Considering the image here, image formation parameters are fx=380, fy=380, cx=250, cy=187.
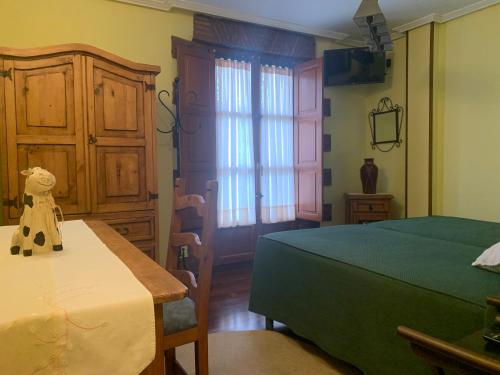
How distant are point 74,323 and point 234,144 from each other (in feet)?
10.6

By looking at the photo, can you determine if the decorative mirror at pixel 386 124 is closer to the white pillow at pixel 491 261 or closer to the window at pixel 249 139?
the window at pixel 249 139

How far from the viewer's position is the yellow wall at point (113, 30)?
2973mm

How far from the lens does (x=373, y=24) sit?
2.56m

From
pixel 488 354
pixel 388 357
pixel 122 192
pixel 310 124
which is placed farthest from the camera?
pixel 310 124

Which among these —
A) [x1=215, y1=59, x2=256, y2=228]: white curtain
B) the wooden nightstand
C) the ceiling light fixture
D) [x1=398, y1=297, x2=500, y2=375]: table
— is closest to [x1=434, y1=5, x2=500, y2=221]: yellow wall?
the wooden nightstand

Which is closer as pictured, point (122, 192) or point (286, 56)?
point (122, 192)

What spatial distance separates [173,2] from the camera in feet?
11.2

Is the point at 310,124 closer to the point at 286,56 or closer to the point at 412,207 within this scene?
the point at 286,56

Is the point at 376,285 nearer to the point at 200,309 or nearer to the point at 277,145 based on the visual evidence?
the point at 200,309

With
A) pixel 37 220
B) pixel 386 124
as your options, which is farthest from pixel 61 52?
pixel 386 124

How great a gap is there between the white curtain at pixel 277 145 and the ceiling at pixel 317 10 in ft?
1.68

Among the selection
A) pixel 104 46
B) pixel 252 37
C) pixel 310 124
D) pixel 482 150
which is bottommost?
pixel 482 150

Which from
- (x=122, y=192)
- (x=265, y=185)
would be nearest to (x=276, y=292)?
(x=122, y=192)

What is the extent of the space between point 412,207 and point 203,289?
351 cm
